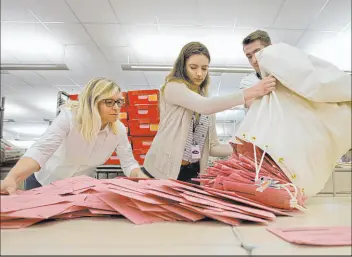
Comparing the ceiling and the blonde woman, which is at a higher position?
the ceiling

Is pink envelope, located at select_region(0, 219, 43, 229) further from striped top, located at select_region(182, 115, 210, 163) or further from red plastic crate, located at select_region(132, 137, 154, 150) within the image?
red plastic crate, located at select_region(132, 137, 154, 150)

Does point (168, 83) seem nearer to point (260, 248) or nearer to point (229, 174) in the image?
point (229, 174)

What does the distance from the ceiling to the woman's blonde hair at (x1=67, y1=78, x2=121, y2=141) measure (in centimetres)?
176

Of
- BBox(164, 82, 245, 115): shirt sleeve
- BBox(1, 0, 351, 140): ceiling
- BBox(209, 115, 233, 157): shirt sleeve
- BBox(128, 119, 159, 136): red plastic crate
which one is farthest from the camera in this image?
BBox(128, 119, 159, 136): red plastic crate

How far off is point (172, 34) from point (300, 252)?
10.9ft

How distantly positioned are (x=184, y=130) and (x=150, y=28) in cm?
234

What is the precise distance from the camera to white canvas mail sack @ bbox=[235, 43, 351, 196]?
42cm

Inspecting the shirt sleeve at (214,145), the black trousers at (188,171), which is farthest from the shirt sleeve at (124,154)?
the shirt sleeve at (214,145)

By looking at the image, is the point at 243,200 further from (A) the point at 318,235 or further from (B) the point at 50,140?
(B) the point at 50,140

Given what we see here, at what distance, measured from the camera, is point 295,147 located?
0.47 m

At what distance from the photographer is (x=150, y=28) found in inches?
127

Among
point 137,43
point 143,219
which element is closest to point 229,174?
point 143,219

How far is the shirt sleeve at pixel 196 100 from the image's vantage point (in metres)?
0.97

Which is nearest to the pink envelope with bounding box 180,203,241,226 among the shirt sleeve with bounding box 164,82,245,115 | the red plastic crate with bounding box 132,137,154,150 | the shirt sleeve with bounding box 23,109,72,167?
the shirt sleeve with bounding box 164,82,245,115
